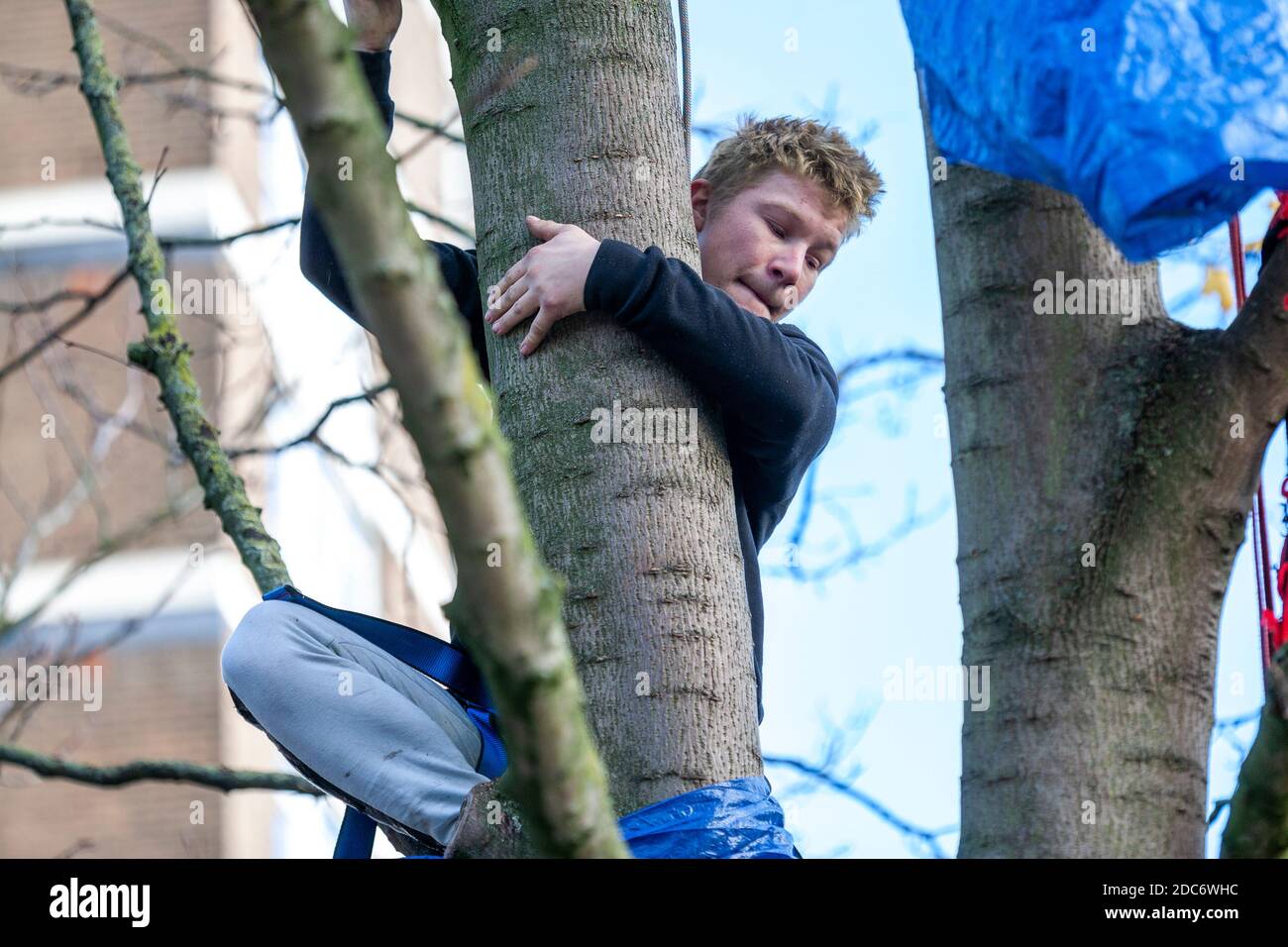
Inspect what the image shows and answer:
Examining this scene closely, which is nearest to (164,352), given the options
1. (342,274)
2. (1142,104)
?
(342,274)

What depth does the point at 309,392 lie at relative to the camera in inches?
395

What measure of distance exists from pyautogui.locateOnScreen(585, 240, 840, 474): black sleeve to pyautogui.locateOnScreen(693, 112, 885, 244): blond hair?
584 mm

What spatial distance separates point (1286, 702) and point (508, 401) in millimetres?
1071

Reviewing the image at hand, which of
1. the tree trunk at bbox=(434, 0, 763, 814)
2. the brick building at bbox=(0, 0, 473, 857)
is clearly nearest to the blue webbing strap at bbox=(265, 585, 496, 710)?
the tree trunk at bbox=(434, 0, 763, 814)

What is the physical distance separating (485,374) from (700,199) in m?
0.65

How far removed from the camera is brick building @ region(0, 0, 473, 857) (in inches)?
352

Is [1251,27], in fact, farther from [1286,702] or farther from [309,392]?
[309,392]
